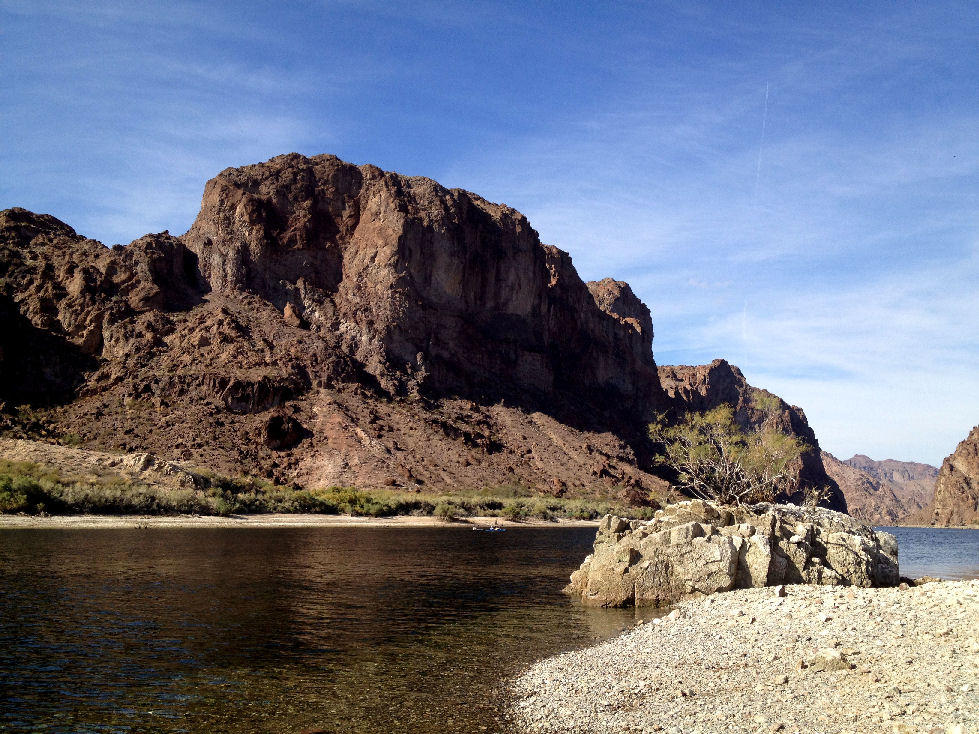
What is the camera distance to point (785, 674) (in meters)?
14.3

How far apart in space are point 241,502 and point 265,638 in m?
58.9

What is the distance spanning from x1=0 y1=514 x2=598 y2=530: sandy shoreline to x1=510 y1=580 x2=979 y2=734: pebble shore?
163 feet

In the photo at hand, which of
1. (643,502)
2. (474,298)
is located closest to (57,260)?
(474,298)

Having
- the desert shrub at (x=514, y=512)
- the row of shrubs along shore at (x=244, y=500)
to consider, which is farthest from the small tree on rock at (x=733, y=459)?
the desert shrub at (x=514, y=512)

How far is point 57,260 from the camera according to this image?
119250mm

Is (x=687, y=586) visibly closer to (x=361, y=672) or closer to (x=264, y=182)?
(x=361, y=672)

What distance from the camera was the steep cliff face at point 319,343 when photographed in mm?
101625

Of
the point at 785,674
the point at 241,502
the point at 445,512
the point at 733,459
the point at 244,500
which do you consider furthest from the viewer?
the point at 445,512

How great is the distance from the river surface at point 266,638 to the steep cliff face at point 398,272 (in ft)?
289

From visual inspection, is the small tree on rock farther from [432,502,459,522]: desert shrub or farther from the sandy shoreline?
[432,502,459,522]: desert shrub

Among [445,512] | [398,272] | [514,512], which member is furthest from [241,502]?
[398,272]

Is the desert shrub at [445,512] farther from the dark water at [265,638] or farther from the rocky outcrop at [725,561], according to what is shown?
the rocky outcrop at [725,561]

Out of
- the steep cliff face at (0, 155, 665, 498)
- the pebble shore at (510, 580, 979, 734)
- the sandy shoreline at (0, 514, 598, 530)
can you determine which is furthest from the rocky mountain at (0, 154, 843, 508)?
the pebble shore at (510, 580, 979, 734)

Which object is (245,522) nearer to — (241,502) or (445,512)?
(241,502)
